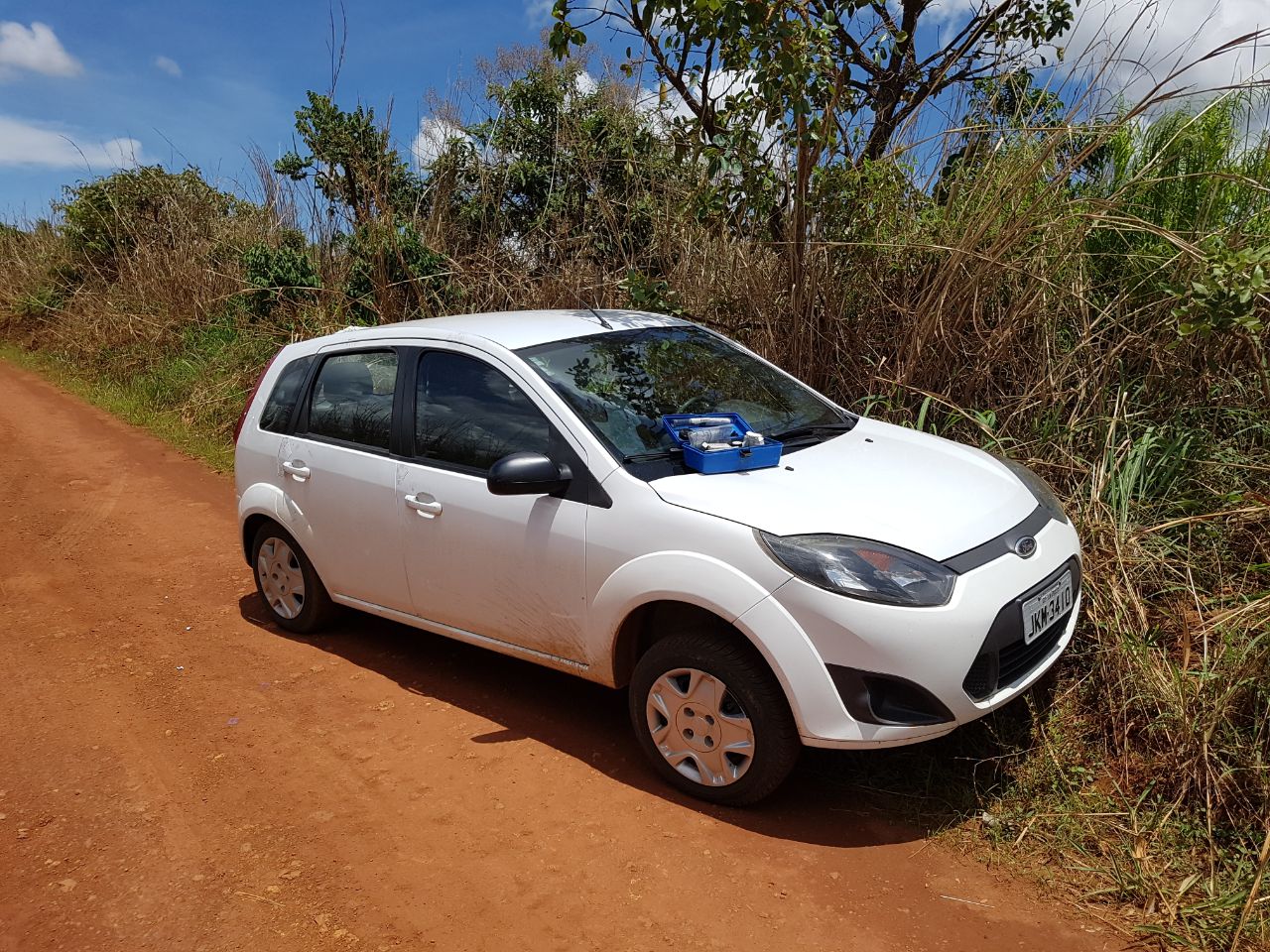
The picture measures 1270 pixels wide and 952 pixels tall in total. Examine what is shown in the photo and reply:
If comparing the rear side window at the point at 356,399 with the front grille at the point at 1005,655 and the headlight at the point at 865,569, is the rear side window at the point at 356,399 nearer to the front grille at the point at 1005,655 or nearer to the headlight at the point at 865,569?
the headlight at the point at 865,569

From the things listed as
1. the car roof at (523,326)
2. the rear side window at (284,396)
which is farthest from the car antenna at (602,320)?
the rear side window at (284,396)

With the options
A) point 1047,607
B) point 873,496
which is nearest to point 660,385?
point 873,496

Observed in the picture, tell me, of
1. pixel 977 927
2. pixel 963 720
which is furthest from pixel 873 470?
pixel 977 927

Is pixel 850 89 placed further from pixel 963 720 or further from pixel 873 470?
pixel 963 720

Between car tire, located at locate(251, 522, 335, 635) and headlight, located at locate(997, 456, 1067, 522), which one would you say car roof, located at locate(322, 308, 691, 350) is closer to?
car tire, located at locate(251, 522, 335, 635)

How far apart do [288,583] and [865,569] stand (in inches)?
132

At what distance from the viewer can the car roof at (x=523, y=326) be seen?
4441mm

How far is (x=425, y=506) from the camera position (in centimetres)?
434

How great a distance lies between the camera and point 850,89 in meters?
7.52

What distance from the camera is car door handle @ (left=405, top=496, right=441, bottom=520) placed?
169 inches

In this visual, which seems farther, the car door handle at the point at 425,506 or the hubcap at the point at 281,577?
the hubcap at the point at 281,577

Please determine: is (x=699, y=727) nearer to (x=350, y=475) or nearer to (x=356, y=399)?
(x=350, y=475)

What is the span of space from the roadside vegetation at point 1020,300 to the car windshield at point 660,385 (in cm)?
138

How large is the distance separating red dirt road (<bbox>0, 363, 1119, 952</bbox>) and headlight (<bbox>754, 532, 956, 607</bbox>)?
0.92 metres
